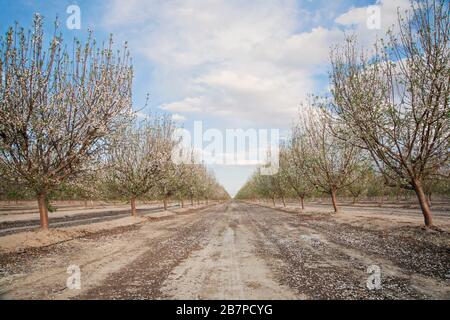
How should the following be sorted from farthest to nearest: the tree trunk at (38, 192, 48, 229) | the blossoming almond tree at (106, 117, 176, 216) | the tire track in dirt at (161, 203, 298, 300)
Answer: the blossoming almond tree at (106, 117, 176, 216)
the tree trunk at (38, 192, 48, 229)
the tire track in dirt at (161, 203, 298, 300)

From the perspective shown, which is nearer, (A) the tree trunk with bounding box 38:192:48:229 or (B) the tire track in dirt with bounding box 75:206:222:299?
(B) the tire track in dirt with bounding box 75:206:222:299

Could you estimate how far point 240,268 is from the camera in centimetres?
1030

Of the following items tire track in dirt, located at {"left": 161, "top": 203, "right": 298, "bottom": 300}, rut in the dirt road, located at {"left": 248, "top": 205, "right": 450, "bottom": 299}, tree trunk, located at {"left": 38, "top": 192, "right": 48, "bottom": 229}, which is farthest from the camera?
Result: tree trunk, located at {"left": 38, "top": 192, "right": 48, "bottom": 229}

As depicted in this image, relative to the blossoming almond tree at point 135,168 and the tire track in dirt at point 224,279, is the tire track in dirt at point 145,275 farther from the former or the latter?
the blossoming almond tree at point 135,168

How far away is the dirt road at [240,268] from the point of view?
7.76m

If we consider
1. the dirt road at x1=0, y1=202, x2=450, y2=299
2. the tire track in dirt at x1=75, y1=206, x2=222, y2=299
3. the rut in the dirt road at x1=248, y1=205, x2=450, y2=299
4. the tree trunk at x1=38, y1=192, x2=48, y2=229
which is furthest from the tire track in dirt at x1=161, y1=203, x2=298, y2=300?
the tree trunk at x1=38, y1=192, x2=48, y2=229

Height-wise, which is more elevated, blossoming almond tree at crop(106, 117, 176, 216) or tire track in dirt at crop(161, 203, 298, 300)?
blossoming almond tree at crop(106, 117, 176, 216)

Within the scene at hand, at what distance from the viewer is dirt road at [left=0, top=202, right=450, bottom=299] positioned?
7.76 m

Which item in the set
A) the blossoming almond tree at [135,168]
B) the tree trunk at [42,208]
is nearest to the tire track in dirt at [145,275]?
the tree trunk at [42,208]

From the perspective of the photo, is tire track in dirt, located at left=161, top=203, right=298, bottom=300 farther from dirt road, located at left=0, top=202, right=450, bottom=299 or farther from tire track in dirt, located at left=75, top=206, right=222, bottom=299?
tire track in dirt, located at left=75, top=206, right=222, bottom=299

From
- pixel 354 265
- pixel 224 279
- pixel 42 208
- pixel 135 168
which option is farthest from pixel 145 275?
pixel 135 168

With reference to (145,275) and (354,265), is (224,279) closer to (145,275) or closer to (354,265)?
(145,275)

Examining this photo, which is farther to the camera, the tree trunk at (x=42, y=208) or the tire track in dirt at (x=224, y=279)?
the tree trunk at (x=42, y=208)
